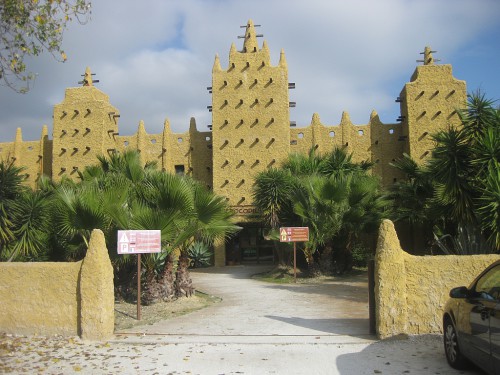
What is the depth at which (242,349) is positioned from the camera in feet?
25.4

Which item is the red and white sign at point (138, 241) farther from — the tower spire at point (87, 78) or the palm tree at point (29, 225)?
the tower spire at point (87, 78)

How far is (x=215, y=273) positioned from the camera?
22000 mm

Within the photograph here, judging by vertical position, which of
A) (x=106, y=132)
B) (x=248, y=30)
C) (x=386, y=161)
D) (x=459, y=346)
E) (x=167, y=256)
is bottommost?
(x=459, y=346)

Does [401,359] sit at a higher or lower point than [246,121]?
lower

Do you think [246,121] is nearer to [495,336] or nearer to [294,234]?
[294,234]

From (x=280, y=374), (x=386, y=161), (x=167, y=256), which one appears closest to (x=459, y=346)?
(x=280, y=374)

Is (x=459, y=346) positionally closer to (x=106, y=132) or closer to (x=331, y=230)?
(x=331, y=230)

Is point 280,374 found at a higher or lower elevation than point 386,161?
lower

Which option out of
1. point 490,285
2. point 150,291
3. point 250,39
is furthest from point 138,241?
point 250,39

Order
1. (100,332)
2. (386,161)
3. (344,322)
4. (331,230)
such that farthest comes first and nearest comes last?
(386,161) < (331,230) < (344,322) < (100,332)

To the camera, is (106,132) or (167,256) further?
(106,132)

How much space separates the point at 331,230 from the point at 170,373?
12.2 metres

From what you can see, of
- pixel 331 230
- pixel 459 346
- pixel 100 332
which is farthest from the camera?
pixel 331 230

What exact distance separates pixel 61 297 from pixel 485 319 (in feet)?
22.2
